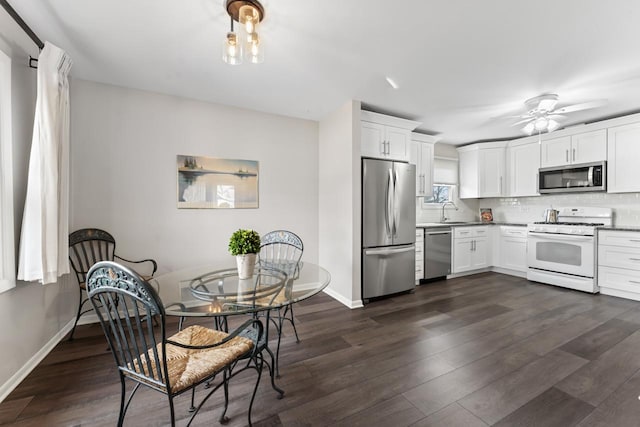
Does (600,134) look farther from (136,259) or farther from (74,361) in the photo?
(74,361)

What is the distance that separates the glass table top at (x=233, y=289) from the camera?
1406 mm

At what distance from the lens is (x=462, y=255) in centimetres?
459

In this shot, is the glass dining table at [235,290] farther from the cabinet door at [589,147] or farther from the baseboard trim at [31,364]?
the cabinet door at [589,147]

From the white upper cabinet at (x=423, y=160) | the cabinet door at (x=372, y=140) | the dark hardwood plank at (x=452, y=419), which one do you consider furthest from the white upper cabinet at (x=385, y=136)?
the dark hardwood plank at (x=452, y=419)

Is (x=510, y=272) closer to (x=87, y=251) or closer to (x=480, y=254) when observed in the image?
(x=480, y=254)

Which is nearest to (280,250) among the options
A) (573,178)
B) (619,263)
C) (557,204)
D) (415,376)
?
(415,376)

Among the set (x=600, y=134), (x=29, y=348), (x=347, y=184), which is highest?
(x=600, y=134)

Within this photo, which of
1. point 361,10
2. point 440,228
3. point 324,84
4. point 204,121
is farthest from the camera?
point 440,228

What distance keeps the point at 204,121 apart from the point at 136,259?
185 centimetres

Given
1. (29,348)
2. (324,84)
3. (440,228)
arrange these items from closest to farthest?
(29,348), (324,84), (440,228)

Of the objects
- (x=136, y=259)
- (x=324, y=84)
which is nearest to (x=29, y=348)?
(x=136, y=259)

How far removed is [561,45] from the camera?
212 cm

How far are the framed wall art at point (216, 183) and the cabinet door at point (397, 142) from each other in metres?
1.90

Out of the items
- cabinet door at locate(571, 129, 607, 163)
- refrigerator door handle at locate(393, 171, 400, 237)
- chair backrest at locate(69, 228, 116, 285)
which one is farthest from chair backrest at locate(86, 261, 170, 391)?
cabinet door at locate(571, 129, 607, 163)
